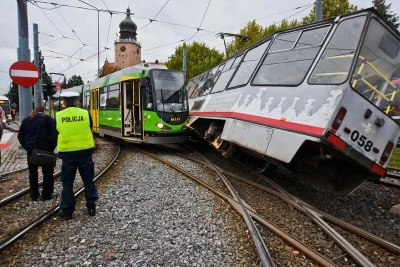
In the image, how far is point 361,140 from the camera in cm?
430

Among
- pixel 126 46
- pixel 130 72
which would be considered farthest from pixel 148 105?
pixel 126 46

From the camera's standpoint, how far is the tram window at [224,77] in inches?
318

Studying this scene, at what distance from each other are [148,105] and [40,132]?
217 inches

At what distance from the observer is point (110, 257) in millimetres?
3484

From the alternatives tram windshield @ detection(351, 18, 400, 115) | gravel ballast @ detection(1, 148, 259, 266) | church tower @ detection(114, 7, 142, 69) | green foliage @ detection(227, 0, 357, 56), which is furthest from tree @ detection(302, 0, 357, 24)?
church tower @ detection(114, 7, 142, 69)

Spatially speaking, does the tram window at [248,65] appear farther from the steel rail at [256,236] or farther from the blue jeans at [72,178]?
the blue jeans at [72,178]

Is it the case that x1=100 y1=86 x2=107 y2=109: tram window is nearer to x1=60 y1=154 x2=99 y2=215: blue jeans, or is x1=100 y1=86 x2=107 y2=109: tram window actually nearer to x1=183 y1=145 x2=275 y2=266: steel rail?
x1=60 y1=154 x2=99 y2=215: blue jeans

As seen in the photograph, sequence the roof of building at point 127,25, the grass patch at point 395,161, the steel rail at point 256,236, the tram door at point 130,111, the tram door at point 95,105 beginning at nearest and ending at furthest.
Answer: the steel rail at point 256,236 → the grass patch at point 395,161 → the tram door at point 130,111 → the tram door at point 95,105 → the roof of building at point 127,25

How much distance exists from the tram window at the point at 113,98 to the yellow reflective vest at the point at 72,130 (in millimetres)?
7511

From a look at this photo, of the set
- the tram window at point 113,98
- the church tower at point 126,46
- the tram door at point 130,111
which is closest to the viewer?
the tram door at point 130,111

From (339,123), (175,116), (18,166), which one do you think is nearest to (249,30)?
(175,116)

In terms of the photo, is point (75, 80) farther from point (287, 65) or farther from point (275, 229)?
point (275, 229)

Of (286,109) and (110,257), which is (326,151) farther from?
(110,257)

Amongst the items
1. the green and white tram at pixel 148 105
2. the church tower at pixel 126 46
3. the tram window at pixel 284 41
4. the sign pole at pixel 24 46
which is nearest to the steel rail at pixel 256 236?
the tram window at pixel 284 41
